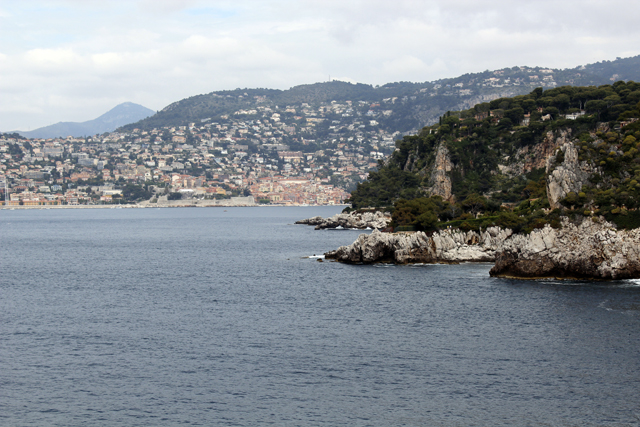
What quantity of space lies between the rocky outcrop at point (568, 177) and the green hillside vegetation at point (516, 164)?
55 centimetres

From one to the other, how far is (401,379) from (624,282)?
74.9 feet

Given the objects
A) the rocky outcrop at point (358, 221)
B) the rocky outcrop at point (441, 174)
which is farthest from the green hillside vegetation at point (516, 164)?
the rocky outcrop at point (358, 221)

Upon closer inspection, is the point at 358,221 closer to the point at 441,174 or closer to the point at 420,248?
the point at 441,174

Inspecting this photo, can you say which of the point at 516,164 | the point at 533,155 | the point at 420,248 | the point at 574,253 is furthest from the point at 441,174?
the point at 574,253

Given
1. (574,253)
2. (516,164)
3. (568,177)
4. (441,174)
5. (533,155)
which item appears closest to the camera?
(574,253)

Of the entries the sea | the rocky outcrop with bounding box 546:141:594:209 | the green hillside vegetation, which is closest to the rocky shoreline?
the sea

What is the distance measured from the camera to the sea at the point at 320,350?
19.3 m

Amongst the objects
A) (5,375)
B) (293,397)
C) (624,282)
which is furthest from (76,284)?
(624,282)

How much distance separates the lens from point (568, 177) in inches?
1917

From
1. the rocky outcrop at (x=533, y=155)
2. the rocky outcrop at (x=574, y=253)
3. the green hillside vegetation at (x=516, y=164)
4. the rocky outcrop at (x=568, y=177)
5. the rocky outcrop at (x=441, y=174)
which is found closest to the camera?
the rocky outcrop at (x=574, y=253)

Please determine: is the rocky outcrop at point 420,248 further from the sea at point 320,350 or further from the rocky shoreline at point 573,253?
the rocky shoreline at point 573,253

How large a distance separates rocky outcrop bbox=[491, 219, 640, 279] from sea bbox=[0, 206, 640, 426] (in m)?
1.42

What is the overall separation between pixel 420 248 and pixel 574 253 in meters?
13.2

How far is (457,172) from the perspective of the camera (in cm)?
8800
